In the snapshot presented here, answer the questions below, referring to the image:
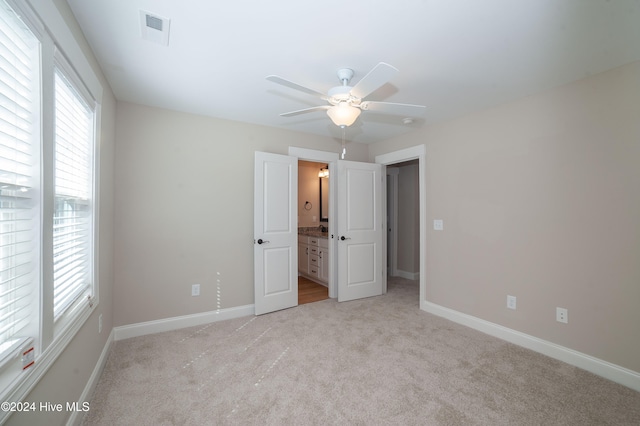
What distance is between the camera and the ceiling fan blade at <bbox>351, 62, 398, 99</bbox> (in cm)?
159

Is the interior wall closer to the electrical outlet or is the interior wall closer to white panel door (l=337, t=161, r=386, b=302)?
white panel door (l=337, t=161, r=386, b=302)

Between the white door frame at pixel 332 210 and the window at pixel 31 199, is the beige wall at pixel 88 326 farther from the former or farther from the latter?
the white door frame at pixel 332 210

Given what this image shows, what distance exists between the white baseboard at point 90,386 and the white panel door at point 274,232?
4.98 ft

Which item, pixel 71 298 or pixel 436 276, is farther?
pixel 436 276

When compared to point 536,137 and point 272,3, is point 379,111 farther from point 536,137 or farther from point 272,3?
point 272,3

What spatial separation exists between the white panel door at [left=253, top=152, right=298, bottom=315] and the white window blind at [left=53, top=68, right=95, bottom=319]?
1.72m

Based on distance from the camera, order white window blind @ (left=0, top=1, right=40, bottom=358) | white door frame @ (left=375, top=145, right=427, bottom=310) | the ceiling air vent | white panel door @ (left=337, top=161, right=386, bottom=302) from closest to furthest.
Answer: white window blind @ (left=0, top=1, right=40, bottom=358) → the ceiling air vent → white door frame @ (left=375, top=145, right=427, bottom=310) → white panel door @ (left=337, top=161, right=386, bottom=302)

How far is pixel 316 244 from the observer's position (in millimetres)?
5109

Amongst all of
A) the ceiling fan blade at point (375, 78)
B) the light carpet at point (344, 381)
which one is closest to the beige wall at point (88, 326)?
the light carpet at point (344, 381)

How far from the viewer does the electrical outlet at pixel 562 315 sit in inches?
97.7

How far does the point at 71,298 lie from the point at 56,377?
0.47 metres

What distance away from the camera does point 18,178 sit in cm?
115

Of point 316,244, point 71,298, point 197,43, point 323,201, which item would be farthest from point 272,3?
point 323,201

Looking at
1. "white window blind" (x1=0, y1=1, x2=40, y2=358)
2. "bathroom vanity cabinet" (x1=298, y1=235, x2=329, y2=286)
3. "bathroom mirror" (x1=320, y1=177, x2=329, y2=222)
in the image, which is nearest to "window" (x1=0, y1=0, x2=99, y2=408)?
"white window blind" (x1=0, y1=1, x2=40, y2=358)
